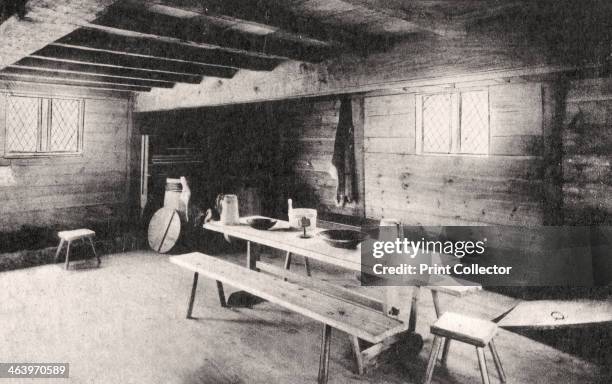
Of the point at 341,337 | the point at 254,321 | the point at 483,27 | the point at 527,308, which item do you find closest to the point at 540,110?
the point at 527,308

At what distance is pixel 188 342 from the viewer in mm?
4035

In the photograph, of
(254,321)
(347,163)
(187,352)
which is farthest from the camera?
(347,163)

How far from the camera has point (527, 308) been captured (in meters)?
4.84

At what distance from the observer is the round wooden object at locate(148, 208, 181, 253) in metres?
7.19

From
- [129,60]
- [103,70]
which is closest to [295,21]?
[129,60]

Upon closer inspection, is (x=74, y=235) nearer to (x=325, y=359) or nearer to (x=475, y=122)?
(x=325, y=359)

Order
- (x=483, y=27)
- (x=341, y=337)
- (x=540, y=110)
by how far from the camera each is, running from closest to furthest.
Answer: (x=483, y=27) → (x=341, y=337) → (x=540, y=110)

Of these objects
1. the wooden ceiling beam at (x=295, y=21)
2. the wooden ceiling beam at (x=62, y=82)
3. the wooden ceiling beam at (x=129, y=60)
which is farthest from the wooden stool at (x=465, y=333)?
the wooden ceiling beam at (x=62, y=82)

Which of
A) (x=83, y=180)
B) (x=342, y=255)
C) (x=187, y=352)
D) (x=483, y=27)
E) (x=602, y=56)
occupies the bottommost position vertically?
(x=187, y=352)

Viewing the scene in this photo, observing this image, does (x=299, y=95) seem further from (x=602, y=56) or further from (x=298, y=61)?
(x=602, y=56)

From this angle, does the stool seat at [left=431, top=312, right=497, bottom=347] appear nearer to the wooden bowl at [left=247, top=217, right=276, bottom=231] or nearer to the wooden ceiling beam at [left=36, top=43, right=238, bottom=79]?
the wooden bowl at [left=247, top=217, right=276, bottom=231]

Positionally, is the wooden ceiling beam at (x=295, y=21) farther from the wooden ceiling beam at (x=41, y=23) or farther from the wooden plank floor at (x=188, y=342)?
the wooden plank floor at (x=188, y=342)

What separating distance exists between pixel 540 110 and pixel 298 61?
9.89 ft

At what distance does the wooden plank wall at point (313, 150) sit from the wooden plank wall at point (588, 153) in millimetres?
3145
